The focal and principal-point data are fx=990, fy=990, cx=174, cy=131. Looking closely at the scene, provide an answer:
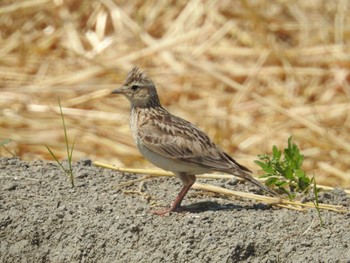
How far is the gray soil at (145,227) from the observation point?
6.40 meters

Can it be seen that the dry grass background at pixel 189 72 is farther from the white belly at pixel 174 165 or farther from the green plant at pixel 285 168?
the white belly at pixel 174 165

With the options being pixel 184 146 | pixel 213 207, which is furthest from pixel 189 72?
pixel 213 207

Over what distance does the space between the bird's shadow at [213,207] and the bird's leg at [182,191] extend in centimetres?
8

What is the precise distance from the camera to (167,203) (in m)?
7.16

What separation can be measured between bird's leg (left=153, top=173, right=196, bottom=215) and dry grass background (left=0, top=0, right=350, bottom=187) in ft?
8.70

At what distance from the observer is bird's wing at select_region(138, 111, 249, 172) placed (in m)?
7.02

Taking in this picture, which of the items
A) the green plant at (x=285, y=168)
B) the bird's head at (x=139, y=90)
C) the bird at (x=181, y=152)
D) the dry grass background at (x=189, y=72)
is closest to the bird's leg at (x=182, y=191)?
the bird at (x=181, y=152)

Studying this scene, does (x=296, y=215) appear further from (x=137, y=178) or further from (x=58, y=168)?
(x=58, y=168)

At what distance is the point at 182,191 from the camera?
275 inches

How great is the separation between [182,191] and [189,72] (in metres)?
4.21

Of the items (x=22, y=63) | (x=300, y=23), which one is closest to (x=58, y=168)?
(x=22, y=63)

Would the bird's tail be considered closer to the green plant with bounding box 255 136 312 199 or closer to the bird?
the bird

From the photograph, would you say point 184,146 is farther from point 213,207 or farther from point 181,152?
point 213,207

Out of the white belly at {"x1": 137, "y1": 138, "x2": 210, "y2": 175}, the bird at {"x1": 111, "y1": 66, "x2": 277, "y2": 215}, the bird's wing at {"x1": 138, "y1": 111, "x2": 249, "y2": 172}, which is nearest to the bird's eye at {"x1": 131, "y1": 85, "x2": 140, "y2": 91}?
the bird at {"x1": 111, "y1": 66, "x2": 277, "y2": 215}
